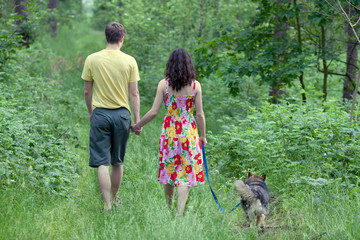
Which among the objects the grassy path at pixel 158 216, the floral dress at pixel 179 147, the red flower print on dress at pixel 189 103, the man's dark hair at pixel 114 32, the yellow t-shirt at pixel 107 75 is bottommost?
the grassy path at pixel 158 216

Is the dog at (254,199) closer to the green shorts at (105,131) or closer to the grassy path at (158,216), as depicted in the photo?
the grassy path at (158,216)

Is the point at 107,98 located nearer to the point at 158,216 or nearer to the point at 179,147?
the point at 179,147

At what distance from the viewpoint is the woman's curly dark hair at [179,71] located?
431 cm

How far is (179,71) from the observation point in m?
4.29

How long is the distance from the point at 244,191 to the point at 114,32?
2.20 metres

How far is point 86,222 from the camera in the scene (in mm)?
4090

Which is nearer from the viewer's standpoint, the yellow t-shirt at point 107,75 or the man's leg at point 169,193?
the yellow t-shirt at point 107,75


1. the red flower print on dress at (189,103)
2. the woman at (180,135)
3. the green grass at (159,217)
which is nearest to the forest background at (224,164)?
the green grass at (159,217)

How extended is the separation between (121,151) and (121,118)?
0.42 meters

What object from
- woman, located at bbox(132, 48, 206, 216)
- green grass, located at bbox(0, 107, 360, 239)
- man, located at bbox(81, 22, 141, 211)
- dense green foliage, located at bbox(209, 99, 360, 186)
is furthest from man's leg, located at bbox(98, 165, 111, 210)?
dense green foliage, located at bbox(209, 99, 360, 186)

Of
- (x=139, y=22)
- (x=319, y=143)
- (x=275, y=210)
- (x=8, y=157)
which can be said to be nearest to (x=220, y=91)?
(x=139, y=22)

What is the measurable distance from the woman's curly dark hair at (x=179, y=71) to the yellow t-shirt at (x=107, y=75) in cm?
54

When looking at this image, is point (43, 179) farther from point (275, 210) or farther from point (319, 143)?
point (319, 143)

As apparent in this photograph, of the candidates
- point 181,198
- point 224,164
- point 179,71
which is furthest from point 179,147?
point 224,164
